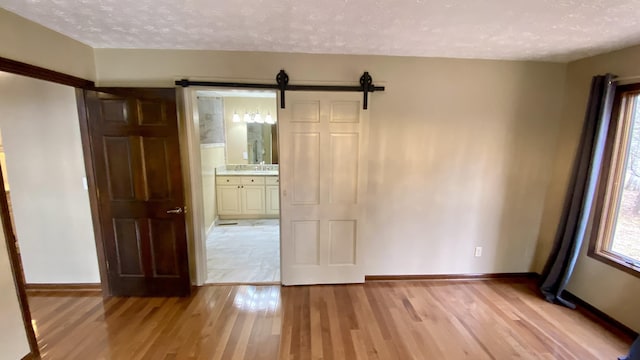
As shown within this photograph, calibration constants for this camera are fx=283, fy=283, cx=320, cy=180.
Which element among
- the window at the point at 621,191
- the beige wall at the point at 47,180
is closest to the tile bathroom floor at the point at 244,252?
the beige wall at the point at 47,180

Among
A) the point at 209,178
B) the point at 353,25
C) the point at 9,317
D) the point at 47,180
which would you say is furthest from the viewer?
the point at 209,178

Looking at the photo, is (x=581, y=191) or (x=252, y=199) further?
(x=252, y=199)

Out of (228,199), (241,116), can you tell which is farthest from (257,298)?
(241,116)

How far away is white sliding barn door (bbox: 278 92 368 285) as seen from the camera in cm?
286

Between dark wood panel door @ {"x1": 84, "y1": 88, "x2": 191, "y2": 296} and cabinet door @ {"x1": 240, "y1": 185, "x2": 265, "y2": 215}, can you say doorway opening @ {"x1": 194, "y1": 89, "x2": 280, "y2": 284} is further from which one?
dark wood panel door @ {"x1": 84, "y1": 88, "x2": 191, "y2": 296}

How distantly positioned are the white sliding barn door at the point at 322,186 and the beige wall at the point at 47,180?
6.56 ft

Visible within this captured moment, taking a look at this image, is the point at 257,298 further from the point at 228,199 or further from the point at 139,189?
the point at 228,199

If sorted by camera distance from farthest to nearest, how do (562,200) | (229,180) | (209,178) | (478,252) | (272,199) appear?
1. (272,199)
2. (229,180)
3. (209,178)
4. (478,252)
5. (562,200)

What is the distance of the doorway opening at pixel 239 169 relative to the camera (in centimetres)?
476

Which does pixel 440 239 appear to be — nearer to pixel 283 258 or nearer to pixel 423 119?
pixel 423 119

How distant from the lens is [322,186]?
2980mm

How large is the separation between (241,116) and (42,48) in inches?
146

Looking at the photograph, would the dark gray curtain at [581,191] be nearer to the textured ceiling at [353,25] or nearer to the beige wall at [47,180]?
the textured ceiling at [353,25]

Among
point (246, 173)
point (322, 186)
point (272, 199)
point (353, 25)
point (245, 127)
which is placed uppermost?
point (353, 25)
